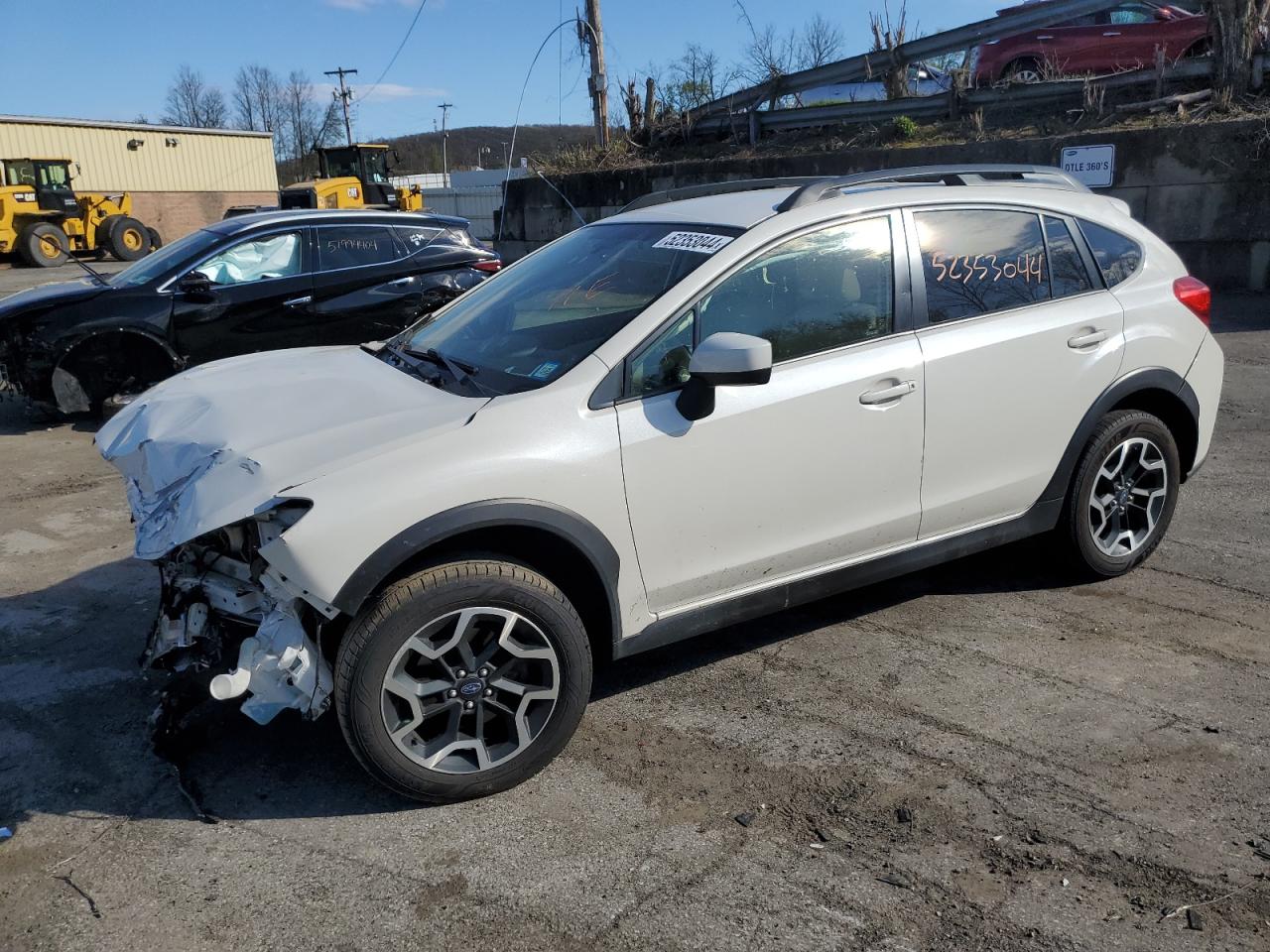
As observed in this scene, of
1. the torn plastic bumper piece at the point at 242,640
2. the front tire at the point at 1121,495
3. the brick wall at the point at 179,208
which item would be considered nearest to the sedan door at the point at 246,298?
the torn plastic bumper piece at the point at 242,640

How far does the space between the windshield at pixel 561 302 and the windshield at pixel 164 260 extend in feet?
17.0

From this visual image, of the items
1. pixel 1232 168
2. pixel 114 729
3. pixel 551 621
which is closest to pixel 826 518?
pixel 551 621

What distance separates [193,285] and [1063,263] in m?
6.90

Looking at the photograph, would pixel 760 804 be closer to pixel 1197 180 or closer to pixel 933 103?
pixel 1197 180

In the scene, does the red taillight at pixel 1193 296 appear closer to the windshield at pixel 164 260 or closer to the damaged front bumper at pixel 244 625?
the damaged front bumper at pixel 244 625

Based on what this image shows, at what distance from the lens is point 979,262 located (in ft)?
14.1

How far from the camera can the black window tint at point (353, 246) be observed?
9203 millimetres

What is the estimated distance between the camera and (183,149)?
4553cm

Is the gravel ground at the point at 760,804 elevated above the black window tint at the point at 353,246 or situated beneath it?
situated beneath

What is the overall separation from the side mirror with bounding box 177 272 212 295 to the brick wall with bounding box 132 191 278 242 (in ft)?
123

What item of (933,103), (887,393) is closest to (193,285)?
(887,393)

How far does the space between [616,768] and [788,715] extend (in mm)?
698

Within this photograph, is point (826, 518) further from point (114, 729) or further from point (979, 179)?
point (114, 729)

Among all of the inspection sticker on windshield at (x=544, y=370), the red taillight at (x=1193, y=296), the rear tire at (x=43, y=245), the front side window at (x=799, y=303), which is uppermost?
the rear tire at (x=43, y=245)
